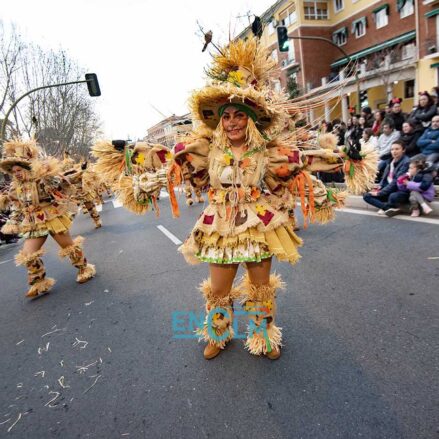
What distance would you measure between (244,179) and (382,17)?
29.9 metres

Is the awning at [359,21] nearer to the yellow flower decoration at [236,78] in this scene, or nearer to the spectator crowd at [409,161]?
the spectator crowd at [409,161]

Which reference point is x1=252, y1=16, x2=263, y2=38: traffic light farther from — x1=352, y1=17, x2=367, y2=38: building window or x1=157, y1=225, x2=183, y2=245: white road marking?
x1=352, y1=17, x2=367, y2=38: building window

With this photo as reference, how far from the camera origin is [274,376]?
2.19 m

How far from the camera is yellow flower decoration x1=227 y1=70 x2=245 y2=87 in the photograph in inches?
83.4

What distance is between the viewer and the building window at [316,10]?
91.7 ft

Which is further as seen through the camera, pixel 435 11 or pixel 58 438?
pixel 435 11

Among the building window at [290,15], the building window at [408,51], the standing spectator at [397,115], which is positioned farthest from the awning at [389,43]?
the standing spectator at [397,115]

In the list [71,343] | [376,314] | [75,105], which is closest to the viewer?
[376,314]

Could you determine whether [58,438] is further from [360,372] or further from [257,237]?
[360,372]

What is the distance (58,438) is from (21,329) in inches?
77.6

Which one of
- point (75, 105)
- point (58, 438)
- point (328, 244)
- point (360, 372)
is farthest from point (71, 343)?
point (75, 105)

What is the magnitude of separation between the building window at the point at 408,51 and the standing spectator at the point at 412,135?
1919 cm

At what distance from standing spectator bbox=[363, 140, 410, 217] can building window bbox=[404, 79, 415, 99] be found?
21463 mm

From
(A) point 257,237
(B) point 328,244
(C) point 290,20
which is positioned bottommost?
(B) point 328,244
